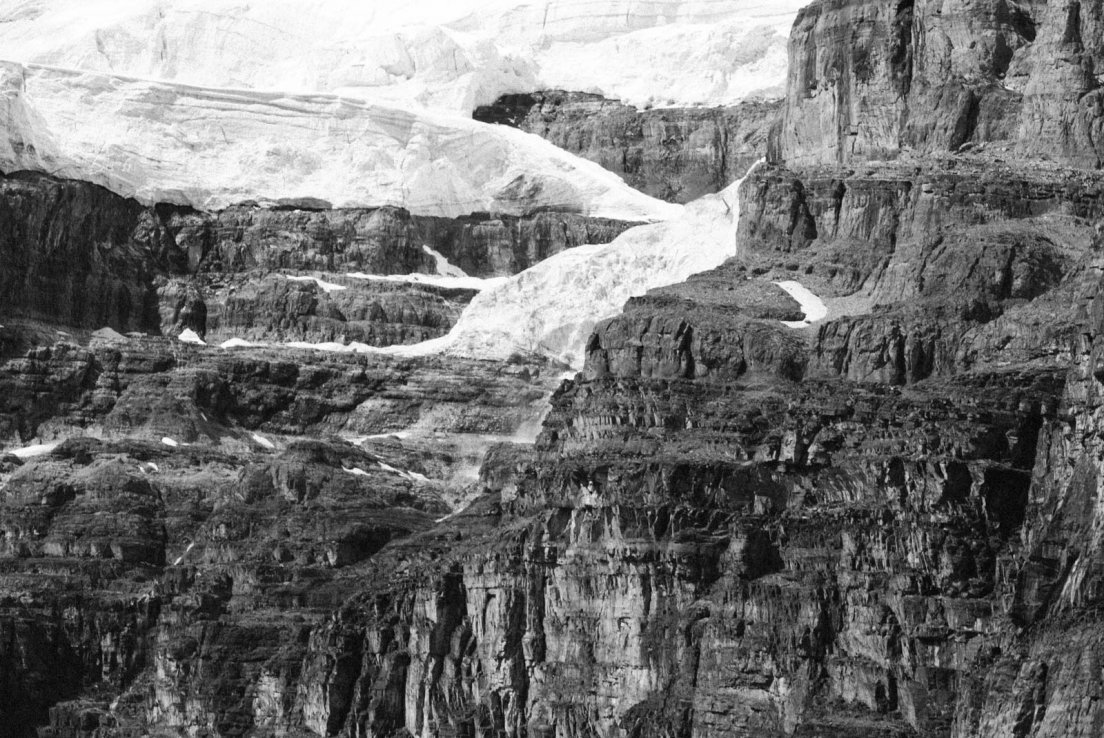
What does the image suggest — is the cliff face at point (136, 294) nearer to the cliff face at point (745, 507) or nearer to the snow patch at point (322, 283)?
the snow patch at point (322, 283)

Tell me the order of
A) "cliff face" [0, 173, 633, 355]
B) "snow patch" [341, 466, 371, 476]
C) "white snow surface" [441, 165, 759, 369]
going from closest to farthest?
"snow patch" [341, 466, 371, 476]
"white snow surface" [441, 165, 759, 369]
"cliff face" [0, 173, 633, 355]

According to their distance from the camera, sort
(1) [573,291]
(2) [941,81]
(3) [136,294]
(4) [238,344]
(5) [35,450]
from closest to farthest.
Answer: (2) [941,81]
(5) [35,450]
(1) [573,291]
(4) [238,344]
(3) [136,294]

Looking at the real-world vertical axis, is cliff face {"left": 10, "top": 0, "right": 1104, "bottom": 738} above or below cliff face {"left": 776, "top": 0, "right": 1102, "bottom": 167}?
below

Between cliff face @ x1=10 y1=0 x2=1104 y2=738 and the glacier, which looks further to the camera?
the glacier

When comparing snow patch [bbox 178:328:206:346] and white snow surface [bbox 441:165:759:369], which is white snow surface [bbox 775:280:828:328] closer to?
white snow surface [bbox 441:165:759:369]

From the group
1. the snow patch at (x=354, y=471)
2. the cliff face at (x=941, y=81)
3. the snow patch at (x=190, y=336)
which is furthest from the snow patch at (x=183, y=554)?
the snow patch at (x=190, y=336)

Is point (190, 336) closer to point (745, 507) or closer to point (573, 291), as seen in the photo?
point (573, 291)

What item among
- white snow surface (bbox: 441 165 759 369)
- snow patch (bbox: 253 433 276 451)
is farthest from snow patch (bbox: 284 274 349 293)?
snow patch (bbox: 253 433 276 451)

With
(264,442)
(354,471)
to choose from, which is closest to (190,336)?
(264,442)

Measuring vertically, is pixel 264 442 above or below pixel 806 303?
above

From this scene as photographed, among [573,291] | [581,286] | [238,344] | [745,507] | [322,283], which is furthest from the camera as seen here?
[322,283]
